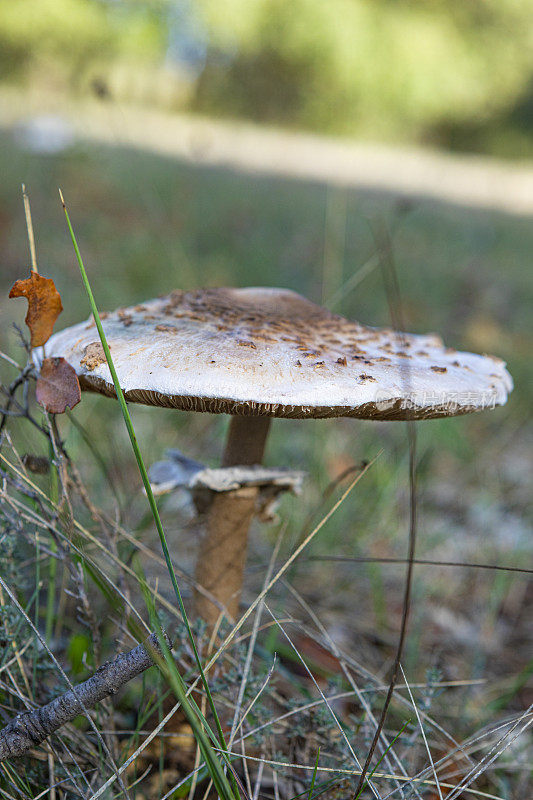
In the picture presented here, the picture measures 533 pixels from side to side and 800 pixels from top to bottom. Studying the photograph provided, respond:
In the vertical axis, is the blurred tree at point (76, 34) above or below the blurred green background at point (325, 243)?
above

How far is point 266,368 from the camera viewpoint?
110cm

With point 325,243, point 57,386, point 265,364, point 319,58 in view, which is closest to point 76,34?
point 319,58

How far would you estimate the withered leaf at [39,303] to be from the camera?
1156 millimetres

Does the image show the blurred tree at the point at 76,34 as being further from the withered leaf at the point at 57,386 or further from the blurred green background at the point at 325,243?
the withered leaf at the point at 57,386

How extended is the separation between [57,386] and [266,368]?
0.40 metres

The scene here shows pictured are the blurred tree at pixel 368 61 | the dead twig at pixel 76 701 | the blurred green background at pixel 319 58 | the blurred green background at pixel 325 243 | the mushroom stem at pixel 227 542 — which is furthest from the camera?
the blurred tree at pixel 368 61

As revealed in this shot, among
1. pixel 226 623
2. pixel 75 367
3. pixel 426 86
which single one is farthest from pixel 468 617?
pixel 426 86

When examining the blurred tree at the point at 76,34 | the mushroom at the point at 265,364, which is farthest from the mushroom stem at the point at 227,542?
the blurred tree at the point at 76,34

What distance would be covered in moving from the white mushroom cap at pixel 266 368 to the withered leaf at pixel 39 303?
0.08m

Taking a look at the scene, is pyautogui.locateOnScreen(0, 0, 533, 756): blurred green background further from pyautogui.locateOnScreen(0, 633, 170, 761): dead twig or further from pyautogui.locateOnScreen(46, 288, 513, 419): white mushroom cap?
pyautogui.locateOnScreen(0, 633, 170, 761): dead twig

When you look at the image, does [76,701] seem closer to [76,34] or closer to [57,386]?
[57,386]

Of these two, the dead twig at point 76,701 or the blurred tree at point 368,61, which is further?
the blurred tree at point 368,61

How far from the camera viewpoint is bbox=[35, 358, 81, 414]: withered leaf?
1.14 metres

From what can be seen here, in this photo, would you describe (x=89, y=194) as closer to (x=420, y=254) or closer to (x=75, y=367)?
(x=420, y=254)
